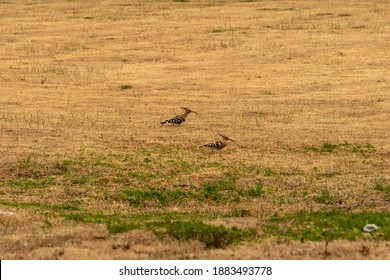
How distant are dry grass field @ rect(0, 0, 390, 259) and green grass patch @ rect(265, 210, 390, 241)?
0.03 metres

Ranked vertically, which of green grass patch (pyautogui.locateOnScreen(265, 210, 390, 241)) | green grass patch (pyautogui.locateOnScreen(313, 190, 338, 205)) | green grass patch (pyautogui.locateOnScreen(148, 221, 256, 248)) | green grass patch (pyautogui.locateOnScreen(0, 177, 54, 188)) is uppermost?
green grass patch (pyautogui.locateOnScreen(148, 221, 256, 248))

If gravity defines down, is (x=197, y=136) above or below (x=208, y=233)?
below

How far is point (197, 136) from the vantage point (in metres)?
15.8

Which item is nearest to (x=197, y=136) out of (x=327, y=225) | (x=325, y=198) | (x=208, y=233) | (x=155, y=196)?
(x=155, y=196)

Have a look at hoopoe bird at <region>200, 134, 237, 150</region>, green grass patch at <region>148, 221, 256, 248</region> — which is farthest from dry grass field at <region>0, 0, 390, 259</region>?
hoopoe bird at <region>200, 134, 237, 150</region>

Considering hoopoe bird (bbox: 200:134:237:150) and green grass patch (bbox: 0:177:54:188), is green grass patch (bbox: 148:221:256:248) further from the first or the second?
hoopoe bird (bbox: 200:134:237:150)

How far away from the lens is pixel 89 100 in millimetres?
19406

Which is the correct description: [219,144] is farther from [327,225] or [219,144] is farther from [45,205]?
[327,225]

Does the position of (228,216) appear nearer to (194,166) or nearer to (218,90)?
(194,166)

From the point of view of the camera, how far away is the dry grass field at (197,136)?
9.43m

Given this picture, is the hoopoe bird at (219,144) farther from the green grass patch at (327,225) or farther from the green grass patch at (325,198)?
the green grass patch at (327,225)

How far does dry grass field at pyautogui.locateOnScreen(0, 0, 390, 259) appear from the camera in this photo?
30.9 ft

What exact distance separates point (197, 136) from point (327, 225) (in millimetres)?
6263

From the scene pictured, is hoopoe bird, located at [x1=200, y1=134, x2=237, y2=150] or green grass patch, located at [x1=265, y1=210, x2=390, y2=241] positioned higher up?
green grass patch, located at [x1=265, y1=210, x2=390, y2=241]
